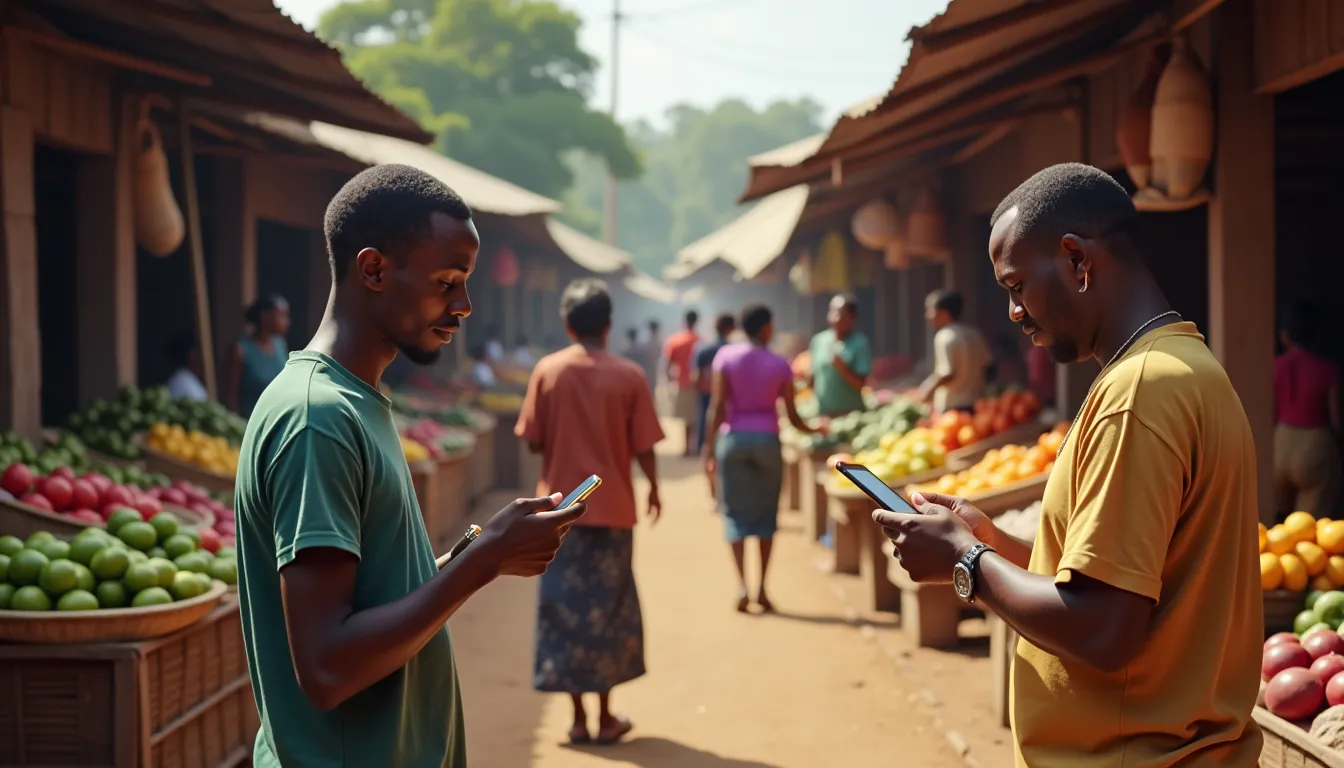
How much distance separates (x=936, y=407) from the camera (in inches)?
398

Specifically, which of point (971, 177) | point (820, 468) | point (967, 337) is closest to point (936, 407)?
point (967, 337)

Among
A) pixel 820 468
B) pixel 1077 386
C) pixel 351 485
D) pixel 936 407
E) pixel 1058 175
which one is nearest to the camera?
pixel 351 485

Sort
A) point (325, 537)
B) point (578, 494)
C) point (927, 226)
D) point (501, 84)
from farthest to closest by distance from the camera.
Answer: point (501, 84) < point (927, 226) < point (578, 494) < point (325, 537)

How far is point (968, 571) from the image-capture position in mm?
2266

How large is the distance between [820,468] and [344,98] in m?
5.50

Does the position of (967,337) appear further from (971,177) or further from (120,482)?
(120,482)

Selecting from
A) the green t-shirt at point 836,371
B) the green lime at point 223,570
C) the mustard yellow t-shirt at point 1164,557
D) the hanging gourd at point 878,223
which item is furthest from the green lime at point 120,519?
the hanging gourd at point 878,223

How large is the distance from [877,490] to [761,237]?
47.7ft

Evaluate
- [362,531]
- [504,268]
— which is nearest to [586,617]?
[362,531]

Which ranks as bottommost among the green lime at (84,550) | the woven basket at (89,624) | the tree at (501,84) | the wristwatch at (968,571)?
the woven basket at (89,624)

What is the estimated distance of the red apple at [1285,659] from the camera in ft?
14.0

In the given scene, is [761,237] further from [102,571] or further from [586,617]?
[102,571]

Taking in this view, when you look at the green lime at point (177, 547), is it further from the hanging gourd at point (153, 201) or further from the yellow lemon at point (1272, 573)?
the yellow lemon at point (1272, 573)

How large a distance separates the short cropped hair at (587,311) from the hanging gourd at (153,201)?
3.65m
